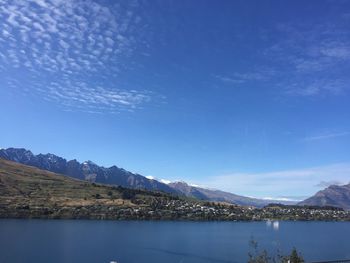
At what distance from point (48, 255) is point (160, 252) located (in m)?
28.2

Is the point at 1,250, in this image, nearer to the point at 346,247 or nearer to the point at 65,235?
the point at 65,235

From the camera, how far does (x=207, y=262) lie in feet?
305

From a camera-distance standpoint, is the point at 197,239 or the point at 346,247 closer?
the point at 346,247

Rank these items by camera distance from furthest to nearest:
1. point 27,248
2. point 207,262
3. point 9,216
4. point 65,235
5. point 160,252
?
1. point 9,216
2. point 65,235
3. point 160,252
4. point 27,248
5. point 207,262

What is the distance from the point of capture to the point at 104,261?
8638 cm

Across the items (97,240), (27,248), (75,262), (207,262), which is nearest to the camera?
(75,262)

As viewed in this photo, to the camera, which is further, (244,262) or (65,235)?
(65,235)

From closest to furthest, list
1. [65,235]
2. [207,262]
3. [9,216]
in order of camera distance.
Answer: [207,262], [65,235], [9,216]

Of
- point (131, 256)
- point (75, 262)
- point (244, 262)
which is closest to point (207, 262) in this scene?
point (244, 262)

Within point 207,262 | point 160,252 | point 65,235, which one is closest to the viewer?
point 207,262

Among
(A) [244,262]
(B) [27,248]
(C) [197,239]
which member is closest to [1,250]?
(B) [27,248]

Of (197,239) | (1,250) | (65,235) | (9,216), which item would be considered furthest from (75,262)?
(9,216)

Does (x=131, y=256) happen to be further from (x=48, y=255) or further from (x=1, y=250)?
(x=1, y=250)

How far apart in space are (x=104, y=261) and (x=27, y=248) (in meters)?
25.3
